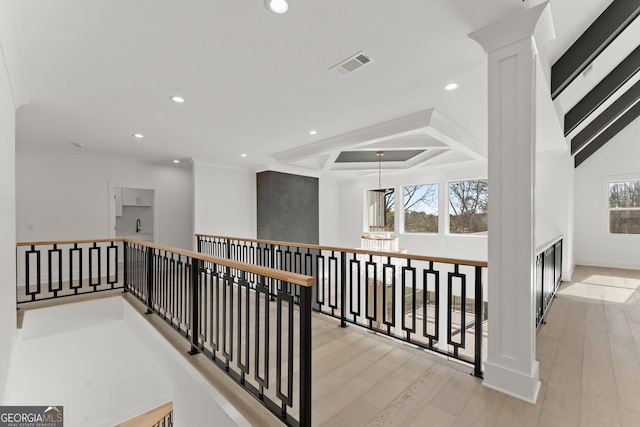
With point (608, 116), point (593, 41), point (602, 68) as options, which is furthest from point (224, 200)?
point (608, 116)

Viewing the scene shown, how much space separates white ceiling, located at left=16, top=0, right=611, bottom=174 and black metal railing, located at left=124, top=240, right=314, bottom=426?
5.70 feet

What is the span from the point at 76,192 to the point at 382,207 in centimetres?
706

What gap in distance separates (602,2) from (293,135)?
3.70 m

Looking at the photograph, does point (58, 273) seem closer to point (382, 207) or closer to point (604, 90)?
point (382, 207)

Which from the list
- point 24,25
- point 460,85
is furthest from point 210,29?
point 460,85

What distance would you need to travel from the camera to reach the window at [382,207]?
800 cm

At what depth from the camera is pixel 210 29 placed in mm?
2072

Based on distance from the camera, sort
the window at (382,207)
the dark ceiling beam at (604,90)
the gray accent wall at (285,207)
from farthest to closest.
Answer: the window at (382,207) → the gray accent wall at (285,207) → the dark ceiling beam at (604,90)

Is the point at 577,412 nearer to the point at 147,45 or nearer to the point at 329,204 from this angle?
the point at 147,45

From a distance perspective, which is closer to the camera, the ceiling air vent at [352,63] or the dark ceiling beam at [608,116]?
the ceiling air vent at [352,63]

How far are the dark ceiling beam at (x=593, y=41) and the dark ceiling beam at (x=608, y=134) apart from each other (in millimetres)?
4948

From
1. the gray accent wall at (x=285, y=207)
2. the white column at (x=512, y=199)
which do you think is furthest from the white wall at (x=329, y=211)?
the white column at (x=512, y=199)

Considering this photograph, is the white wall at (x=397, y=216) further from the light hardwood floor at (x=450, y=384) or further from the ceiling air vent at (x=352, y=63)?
the ceiling air vent at (x=352, y=63)

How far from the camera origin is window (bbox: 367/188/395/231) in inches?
315
